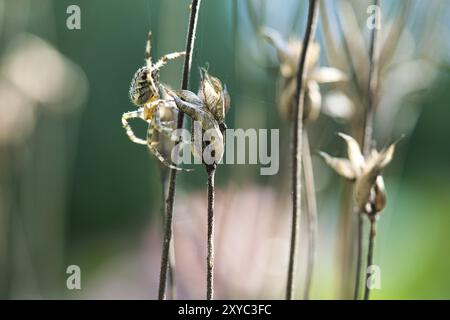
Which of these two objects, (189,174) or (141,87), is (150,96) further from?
(189,174)

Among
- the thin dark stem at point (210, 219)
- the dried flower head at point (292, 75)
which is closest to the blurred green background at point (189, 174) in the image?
the dried flower head at point (292, 75)

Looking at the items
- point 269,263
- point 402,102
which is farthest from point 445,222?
point 269,263

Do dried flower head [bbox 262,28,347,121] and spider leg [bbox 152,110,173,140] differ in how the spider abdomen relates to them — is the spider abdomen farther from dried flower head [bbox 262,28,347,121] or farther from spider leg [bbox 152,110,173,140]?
dried flower head [bbox 262,28,347,121]

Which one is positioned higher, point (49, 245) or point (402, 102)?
point (402, 102)

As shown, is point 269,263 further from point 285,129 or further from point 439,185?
point 439,185

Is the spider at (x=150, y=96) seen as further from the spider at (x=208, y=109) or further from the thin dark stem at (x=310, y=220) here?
the thin dark stem at (x=310, y=220)

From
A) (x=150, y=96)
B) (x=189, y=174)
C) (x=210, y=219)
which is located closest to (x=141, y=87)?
(x=150, y=96)
